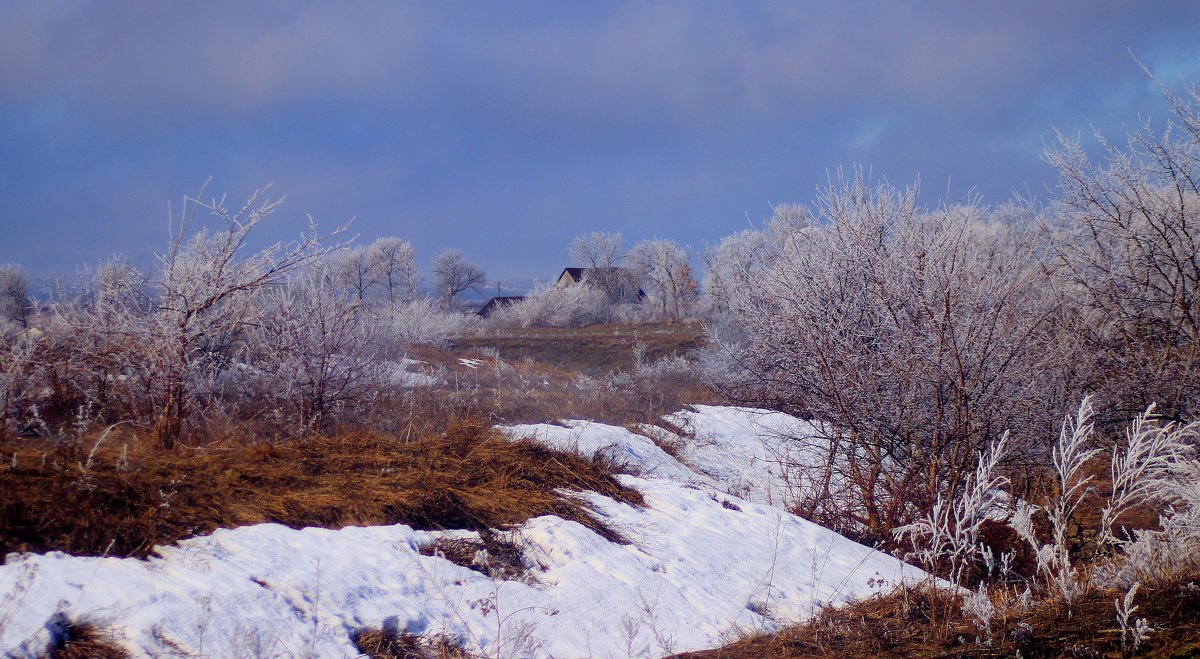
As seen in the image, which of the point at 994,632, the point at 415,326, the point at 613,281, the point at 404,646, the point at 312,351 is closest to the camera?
the point at 404,646

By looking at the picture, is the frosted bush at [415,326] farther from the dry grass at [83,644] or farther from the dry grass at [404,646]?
the dry grass at [83,644]

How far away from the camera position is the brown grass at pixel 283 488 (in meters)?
3.68

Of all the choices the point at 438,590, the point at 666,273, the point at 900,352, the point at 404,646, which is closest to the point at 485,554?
the point at 438,590

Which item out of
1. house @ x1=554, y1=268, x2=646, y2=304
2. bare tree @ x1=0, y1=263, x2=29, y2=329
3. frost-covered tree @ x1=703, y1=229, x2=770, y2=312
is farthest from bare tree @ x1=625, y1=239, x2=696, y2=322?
bare tree @ x1=0, y1=263, x2=29, y2=329

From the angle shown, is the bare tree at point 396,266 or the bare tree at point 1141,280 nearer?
the bare tree at point 1141,280

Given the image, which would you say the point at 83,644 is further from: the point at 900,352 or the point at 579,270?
the point at 579,270

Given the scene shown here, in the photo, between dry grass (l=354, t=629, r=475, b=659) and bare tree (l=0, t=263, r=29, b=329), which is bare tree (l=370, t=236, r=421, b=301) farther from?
dry grass (l=354, t=629, r=475, b=659)

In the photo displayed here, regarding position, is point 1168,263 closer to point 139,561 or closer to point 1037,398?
point 1037,398

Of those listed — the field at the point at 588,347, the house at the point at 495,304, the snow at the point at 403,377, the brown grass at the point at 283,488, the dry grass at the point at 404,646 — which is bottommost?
the dry grass at the point at 404,646

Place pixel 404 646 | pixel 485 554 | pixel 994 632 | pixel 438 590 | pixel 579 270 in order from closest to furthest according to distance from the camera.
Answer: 1. pixel 404 646
2. pixel 994 632
3. pixel 438 590
4. pixel 485 554
5. pixel 579 270

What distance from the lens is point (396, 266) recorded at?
57.1 meters

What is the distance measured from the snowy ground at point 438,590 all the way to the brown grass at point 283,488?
21cm

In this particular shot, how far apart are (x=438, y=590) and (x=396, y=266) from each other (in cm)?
5537

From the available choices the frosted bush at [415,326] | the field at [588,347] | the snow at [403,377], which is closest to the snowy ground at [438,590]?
the snow at [403,377]
